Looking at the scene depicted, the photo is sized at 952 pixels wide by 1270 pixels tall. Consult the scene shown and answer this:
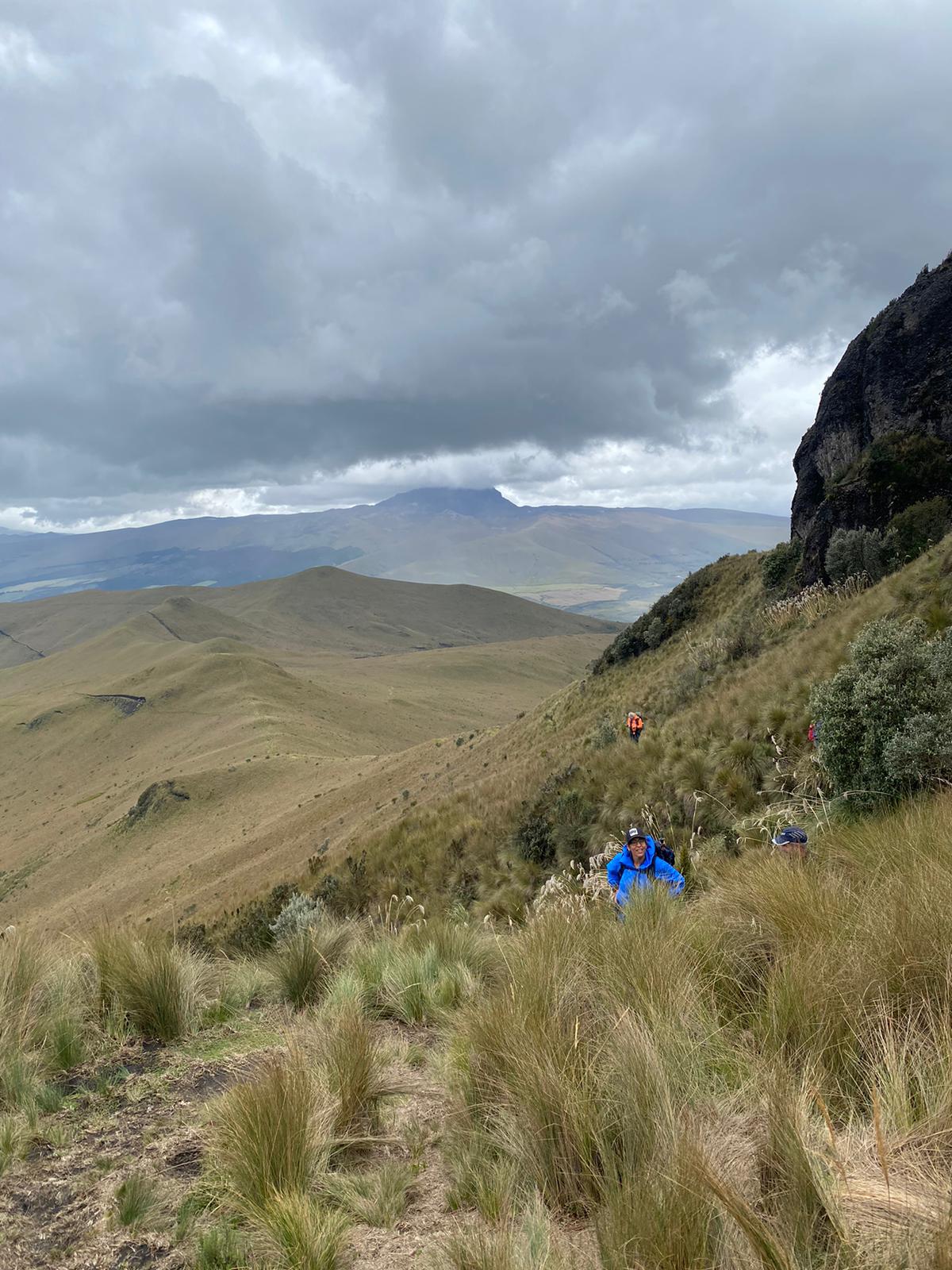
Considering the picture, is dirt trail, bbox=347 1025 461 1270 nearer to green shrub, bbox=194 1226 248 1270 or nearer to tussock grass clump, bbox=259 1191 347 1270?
tussock grass clump, bbox=259 1191 347 1270

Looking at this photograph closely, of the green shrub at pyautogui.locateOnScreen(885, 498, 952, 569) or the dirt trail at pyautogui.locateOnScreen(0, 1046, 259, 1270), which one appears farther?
the green shrub at pyautogui.locateOnScreen(885, 498, 952, 569)

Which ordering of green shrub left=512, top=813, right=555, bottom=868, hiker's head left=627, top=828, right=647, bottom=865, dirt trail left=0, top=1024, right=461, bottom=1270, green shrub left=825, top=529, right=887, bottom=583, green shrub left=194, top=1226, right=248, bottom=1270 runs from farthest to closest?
green shrub left=825, top=529, right=887, bottom=583 < green shrub left=512, top=813, right=555, bottom=868 < hiker's head left=627, top=828, right=647, bottom=865 < dirt trail left=0, top=1024, right=461, bottom=1270 < green shrub left=194, top=1226, right=248, bottom=1270

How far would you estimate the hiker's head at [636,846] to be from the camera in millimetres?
6282

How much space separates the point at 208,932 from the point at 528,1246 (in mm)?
19063

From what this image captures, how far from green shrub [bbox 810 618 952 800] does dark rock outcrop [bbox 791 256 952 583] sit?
1503cm

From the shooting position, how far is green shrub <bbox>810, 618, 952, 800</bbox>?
596cm

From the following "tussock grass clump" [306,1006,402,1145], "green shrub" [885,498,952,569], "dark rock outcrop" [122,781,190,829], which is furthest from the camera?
"dark rock outcrop" [122,781,190,829]

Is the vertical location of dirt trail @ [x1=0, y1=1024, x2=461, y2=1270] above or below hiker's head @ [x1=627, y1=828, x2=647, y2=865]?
below

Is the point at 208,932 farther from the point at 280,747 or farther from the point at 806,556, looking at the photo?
the point at 280,747

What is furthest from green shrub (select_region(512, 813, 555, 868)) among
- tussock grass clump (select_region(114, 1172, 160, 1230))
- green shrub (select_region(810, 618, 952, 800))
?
tussock grass clump (select_region(114, 1172, 160, 1230))

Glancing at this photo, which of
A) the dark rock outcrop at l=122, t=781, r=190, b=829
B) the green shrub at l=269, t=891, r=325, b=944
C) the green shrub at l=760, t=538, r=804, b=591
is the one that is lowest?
the dark rock outcrop at l=122, t=781, r=190, b=829

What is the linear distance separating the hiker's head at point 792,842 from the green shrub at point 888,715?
2.36 ft

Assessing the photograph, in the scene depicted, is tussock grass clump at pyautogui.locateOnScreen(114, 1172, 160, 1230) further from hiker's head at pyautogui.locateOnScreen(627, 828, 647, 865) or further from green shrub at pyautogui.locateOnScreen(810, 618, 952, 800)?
green shrub at pyautogui.locateOnScreen(810, 618, 952, 800)

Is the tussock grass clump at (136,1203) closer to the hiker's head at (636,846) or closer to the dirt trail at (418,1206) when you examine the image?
the dirt trail at (418,1206)
